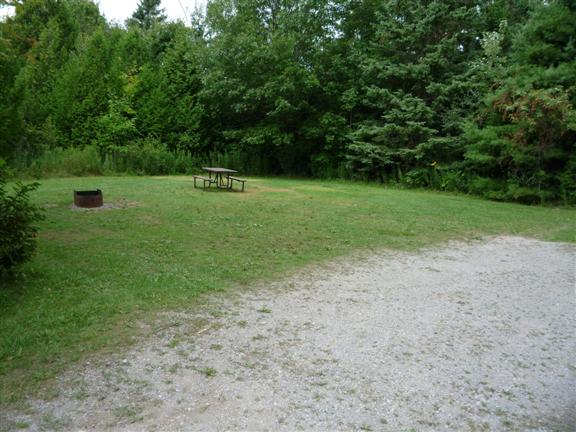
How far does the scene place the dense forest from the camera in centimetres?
1320

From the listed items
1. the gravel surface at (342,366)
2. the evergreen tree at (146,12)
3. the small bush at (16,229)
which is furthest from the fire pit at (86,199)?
the evergreen tree at (146,12)

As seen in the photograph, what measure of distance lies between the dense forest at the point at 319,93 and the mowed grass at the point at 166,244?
9.57ft

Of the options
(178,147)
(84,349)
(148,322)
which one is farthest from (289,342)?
(178,147)

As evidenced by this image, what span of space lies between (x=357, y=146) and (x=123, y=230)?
1162 cm

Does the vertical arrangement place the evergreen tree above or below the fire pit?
above

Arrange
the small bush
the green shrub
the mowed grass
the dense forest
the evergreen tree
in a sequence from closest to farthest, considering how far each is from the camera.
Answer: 1. the mowed grass
2. the small bush
3. the dense forest
4. the green shrub
5. the evergreen tree

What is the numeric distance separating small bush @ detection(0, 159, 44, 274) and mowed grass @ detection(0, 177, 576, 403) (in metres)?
0.26

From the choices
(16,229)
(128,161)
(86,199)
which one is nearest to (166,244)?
(16,229)

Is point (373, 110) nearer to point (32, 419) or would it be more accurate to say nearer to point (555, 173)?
point (555, 173)

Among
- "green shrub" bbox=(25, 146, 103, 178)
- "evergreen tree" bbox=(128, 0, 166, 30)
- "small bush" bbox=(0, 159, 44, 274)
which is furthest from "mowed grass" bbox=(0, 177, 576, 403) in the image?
"evergreen tree" bbox=(128, 0, 166, 30)

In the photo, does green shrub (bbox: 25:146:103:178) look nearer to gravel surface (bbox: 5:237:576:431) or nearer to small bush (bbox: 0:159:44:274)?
small bush (bbox: 0:159:44:274)

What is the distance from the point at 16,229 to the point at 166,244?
2080 mm

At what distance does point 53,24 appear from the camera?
19516 mm

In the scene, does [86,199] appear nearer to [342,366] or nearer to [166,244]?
[166,244]
